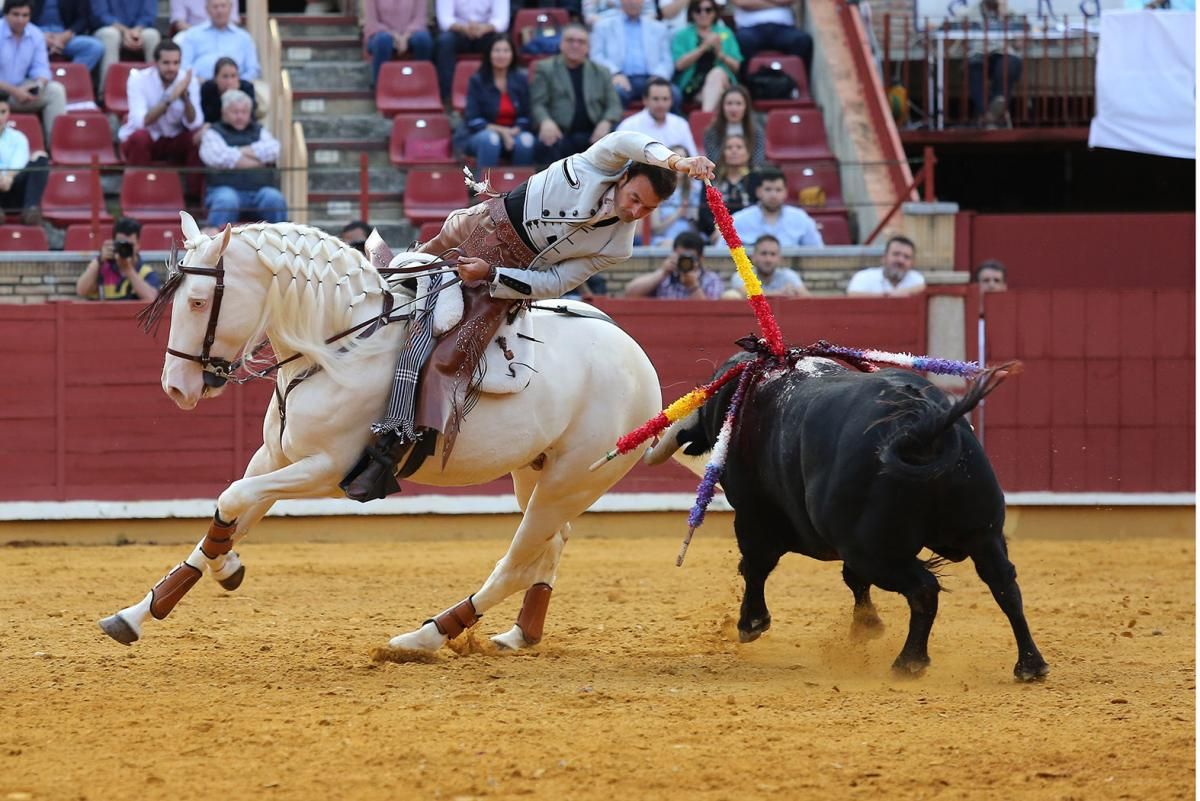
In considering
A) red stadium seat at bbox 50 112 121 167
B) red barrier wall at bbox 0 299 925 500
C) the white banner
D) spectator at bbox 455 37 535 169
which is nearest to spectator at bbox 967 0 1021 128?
the white banner

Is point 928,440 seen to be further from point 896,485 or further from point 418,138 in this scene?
point 418,138

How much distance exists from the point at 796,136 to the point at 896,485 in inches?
355

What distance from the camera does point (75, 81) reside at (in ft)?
46.6

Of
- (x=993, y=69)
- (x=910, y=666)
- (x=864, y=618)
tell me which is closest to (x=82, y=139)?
(x=993, y=69)

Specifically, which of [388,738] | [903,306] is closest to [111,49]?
[903,306]

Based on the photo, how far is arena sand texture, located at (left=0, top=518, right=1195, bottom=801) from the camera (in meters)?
4.66

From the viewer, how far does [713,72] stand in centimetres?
1443

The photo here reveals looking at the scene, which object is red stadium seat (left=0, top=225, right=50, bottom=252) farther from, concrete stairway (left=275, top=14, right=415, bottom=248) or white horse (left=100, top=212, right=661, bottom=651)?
white horse (left=100, top=212, right=661, bottom=651)

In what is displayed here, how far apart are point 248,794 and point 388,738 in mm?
701

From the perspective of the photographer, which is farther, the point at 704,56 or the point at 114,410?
the point at 704,56

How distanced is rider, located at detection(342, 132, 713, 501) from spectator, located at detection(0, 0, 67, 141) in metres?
8.08

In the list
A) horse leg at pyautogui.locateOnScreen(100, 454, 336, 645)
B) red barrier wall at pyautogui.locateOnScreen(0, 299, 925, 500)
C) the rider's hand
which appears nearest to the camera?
horse leg at pyautogui.locateOnScreen(100, 454, 336, 645)

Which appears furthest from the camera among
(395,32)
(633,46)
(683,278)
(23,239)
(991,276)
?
(395,32)

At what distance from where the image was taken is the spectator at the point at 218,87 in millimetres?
13500
